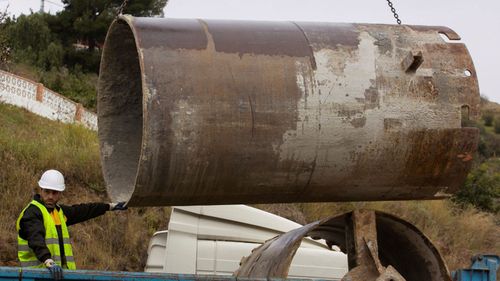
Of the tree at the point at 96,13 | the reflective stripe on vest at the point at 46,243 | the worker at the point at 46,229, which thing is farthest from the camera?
the tree at the point at 96,13

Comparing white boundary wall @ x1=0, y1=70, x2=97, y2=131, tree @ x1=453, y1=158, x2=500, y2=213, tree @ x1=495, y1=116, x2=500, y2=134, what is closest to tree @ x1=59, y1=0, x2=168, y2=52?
white boundary wall @ x1=0, y1=70, x2=97, y2=131

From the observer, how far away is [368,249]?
460 cm

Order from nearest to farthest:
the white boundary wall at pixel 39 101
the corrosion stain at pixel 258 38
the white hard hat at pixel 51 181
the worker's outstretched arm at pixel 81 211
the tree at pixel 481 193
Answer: the corrosion stain at pixel 258 38
the white hard hat at pixel 51 181
the worker's outstretched arm at pixel 81 211
the tree at pixel 481 193
the white boundary wall at pixel 39 101

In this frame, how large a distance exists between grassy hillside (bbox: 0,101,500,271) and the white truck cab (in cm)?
234

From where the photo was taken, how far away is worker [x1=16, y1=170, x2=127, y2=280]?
16.1ft

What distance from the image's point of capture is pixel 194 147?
399 cm

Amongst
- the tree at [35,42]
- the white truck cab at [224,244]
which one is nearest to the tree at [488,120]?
the tree at [35,42]

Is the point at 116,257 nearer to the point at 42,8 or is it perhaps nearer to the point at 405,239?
the point at 405,239

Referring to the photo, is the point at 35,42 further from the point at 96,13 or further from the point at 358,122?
the point at 358,122

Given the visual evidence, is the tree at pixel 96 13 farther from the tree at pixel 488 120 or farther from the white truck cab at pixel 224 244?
the white truck cab at pixel 224 244

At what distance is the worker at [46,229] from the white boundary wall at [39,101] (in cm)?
1168

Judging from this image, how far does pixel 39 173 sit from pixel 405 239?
6.12 m

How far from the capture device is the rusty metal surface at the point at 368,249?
15.0 ft

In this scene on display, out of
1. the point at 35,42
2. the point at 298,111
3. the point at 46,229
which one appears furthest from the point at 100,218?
the point at 35,42
